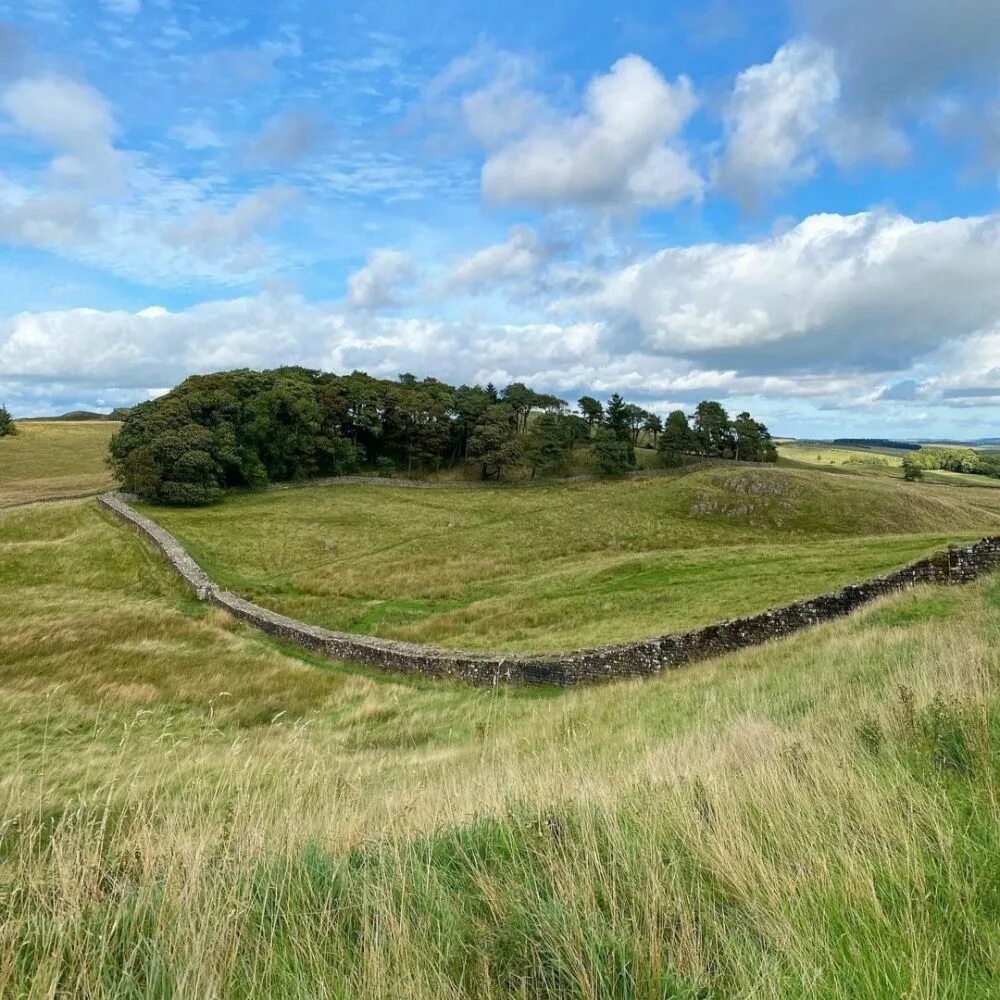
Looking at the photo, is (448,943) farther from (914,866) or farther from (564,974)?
(914,866)

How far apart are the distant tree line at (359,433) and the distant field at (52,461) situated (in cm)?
1147

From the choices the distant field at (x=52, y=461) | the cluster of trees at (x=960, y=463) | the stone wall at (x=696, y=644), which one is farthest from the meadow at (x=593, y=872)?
the cluster of trees at (x=960, y=463)

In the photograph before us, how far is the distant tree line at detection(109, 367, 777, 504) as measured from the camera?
53.7m

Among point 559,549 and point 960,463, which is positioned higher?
point 960,463

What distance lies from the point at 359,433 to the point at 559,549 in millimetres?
42768

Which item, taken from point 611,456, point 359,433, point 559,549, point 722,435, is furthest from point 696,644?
point 722,435

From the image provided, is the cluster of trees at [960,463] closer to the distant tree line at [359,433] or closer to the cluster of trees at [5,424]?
the distant tree line at [359,433]

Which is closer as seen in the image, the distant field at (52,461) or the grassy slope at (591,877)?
the grassy slope at (591,877)

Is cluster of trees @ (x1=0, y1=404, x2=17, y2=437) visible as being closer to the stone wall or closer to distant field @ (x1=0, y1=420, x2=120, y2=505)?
distant field @ (x1=0, y1=420, x2=120, y2=505)

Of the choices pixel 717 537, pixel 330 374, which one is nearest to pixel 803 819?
pixel 717 537

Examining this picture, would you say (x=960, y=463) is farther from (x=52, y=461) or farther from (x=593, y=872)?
(x=52, y=461)

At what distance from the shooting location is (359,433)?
245 feet

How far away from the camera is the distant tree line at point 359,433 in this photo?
53688 mm

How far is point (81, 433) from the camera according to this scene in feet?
335
